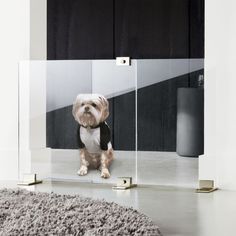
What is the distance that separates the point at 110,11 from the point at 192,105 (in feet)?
5.67

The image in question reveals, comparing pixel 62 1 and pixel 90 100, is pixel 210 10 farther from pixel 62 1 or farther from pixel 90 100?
pixel 62 1

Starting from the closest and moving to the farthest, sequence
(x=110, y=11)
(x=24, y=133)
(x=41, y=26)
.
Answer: (x=24, y=133) → (x=41, y=26) → (x=110, y=11)

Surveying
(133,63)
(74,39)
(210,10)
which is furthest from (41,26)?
(210,10)

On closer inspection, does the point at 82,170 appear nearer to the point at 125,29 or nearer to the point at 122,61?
the point at 122,61

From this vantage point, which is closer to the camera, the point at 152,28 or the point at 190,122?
the point at 190,122

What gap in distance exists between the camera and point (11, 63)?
533cm

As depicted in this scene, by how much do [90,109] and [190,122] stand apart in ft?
2.35

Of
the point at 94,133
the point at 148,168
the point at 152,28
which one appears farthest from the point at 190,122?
the point at 152,28

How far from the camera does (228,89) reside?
4566 mm

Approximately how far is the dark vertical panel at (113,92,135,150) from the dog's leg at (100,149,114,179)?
69mm

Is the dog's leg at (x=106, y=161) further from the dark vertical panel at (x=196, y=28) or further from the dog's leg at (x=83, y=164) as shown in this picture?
the dark vertical panel at (x=196, y=28)

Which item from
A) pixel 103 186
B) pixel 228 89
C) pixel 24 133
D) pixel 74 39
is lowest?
pixel 103 186

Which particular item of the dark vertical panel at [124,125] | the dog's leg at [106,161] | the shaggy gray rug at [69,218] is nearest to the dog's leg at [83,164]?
the dog's leg at [106,161]

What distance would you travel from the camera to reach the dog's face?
4.69 m
